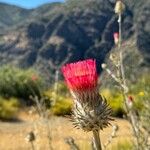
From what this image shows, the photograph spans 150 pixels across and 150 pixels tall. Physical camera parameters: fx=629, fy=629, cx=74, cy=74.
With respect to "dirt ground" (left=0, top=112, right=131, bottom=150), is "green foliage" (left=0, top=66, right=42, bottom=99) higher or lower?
higher

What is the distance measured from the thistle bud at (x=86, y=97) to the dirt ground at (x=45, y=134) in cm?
757

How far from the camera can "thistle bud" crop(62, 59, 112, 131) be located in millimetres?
2775

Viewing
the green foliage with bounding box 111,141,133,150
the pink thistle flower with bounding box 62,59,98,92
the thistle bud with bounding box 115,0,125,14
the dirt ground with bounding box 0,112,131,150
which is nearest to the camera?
the pink thistle flower with bounding box 62,59,98,92

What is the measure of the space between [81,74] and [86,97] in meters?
0.30

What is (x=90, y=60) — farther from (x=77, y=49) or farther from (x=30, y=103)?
(x=77, y=49)

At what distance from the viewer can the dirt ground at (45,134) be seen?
1242cm

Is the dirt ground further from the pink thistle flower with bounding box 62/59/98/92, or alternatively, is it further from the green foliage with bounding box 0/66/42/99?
the pink thistle flower with bounding box 62/59/98/92

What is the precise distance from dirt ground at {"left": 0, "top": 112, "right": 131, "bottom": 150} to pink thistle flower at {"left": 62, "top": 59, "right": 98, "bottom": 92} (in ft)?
25.8

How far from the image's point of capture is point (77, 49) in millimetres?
136000

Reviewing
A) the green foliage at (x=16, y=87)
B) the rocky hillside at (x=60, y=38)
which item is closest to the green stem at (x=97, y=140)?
the green foliage at (x=16, y=87)

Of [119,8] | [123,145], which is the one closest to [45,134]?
[123,145]

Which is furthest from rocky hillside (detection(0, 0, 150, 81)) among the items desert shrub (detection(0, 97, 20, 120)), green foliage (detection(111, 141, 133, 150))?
green foliage (detection(111, 141, 133, 150))

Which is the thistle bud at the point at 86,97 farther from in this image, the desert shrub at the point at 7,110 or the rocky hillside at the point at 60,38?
the rocky hillside at the point at 60,38

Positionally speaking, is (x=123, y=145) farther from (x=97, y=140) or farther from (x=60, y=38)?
(x=60, y=38)
